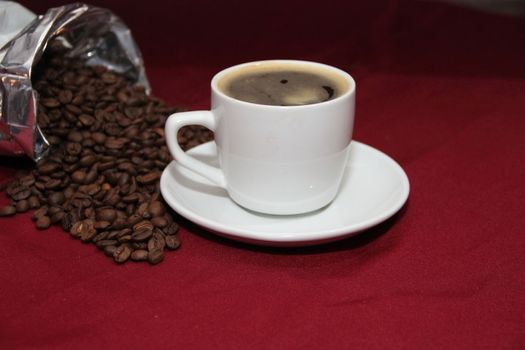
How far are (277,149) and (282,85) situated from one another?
0.53 ft

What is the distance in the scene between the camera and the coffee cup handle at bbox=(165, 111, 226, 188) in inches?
45.2

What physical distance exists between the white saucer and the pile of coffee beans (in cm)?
6

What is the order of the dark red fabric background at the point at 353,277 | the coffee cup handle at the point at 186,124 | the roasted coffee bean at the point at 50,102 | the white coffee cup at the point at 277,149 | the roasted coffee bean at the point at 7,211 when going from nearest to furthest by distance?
the dark red fabric background at the point at 353,277 < the white coffee cup at the point at 277,149 < the coffee cup handle at the point at 186,124 < the roasted coffee bean at the point at 7,211 < the roasted coffee bean at the point at 50,102

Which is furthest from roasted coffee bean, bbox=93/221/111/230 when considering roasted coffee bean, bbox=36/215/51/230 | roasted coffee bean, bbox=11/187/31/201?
roasted coffee bean, bbox=11/187/31/201

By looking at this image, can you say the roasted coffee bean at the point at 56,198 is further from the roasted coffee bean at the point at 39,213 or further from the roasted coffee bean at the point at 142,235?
the roasted coffee bean at the point at 142,235

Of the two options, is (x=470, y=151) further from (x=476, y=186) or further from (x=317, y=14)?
(x=317, y=14)

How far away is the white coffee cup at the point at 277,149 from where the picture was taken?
105cm

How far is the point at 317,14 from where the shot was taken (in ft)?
8.74

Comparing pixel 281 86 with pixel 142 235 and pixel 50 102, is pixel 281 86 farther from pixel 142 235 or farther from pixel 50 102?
pixel 50 102

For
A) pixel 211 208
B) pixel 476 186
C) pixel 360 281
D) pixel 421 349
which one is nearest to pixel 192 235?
pixel 211 208

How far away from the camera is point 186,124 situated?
117 centimetres

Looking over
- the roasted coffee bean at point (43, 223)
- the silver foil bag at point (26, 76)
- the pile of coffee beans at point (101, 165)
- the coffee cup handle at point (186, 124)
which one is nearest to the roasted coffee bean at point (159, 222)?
the pile of coffee beans at point (101, 165)

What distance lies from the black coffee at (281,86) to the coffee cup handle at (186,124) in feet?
0.22

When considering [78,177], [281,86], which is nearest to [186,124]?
[281,86]
